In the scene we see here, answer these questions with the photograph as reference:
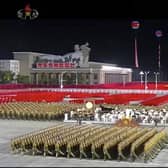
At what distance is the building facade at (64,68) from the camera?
10894cm

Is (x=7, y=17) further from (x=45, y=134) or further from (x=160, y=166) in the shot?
(x=160, y=166)

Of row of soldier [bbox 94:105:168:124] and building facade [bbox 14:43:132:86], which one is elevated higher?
building facade [bbox 14:43:132:86]

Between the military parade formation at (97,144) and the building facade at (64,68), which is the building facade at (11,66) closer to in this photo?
the building facade at (64,68)

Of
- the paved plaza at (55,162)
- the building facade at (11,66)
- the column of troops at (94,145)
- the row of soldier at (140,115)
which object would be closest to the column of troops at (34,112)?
the row of soldier at (140,115)

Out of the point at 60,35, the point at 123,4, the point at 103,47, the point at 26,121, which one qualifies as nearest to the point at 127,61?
the point at 103,47

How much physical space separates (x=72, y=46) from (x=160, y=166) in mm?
95169

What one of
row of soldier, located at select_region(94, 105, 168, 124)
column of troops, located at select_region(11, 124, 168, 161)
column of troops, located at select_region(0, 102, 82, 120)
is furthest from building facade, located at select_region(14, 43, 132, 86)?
column of troops, located at select_region(11, 124, 168, 161)

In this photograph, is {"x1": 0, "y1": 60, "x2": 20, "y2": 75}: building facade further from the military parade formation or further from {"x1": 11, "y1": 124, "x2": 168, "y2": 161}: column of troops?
{"x1": 11, "y1": 124, "x2": 168, "y2": 161}: column of troops

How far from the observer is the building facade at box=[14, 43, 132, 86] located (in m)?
109

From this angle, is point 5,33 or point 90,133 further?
point 5,33

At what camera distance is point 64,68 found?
4321 inches

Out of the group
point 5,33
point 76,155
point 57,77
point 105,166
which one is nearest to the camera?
point 105,166

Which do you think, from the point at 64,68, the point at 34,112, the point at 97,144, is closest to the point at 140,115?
the point at 34,112

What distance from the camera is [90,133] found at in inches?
863
